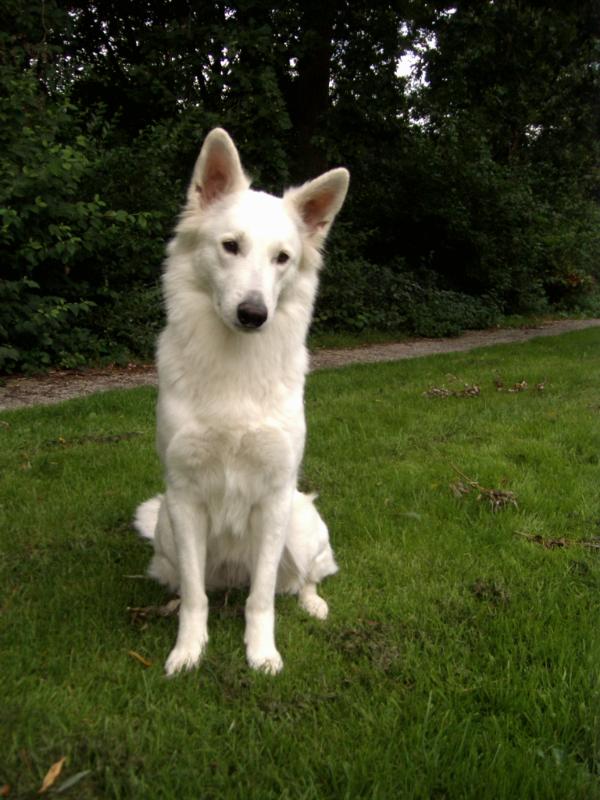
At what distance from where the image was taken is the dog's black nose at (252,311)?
2.29 m

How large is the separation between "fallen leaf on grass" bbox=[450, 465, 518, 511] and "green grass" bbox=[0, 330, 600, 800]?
0.05 meters

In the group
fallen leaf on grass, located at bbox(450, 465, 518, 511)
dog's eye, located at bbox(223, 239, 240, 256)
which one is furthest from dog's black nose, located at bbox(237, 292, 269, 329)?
fallen leaf on grass, located at bbox(450, 465, 518, 511)

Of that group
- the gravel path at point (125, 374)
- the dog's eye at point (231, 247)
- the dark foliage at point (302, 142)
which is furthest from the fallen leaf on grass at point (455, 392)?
the dog's eye at point (231, 247)

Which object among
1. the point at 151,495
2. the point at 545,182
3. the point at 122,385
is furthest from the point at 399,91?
the point at 151,495

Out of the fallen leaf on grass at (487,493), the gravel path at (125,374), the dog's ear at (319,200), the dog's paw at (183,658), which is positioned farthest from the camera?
the gravel path at (125,374)

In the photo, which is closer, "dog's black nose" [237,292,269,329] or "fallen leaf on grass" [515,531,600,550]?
"dog's black nose" [237,292,269,329]

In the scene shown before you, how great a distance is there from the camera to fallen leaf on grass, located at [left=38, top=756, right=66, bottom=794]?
165 centimetres

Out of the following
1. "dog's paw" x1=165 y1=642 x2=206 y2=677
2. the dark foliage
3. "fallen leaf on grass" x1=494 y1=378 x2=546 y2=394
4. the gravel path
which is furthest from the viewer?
the dark foliage

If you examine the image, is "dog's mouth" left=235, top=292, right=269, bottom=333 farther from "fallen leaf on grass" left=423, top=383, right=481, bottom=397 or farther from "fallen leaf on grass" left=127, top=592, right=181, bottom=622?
"fallen leaf on grass" left=423, top=383, right=481, bottom=397

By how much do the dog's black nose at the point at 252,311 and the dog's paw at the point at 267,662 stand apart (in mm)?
1191

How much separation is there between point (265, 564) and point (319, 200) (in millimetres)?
1517

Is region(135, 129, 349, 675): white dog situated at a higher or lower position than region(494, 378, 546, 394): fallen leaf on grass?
higher

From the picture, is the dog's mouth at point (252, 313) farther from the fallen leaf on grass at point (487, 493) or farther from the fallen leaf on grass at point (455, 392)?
the fallen leaf on grass at point (455, 392)

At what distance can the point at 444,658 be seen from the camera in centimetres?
230
